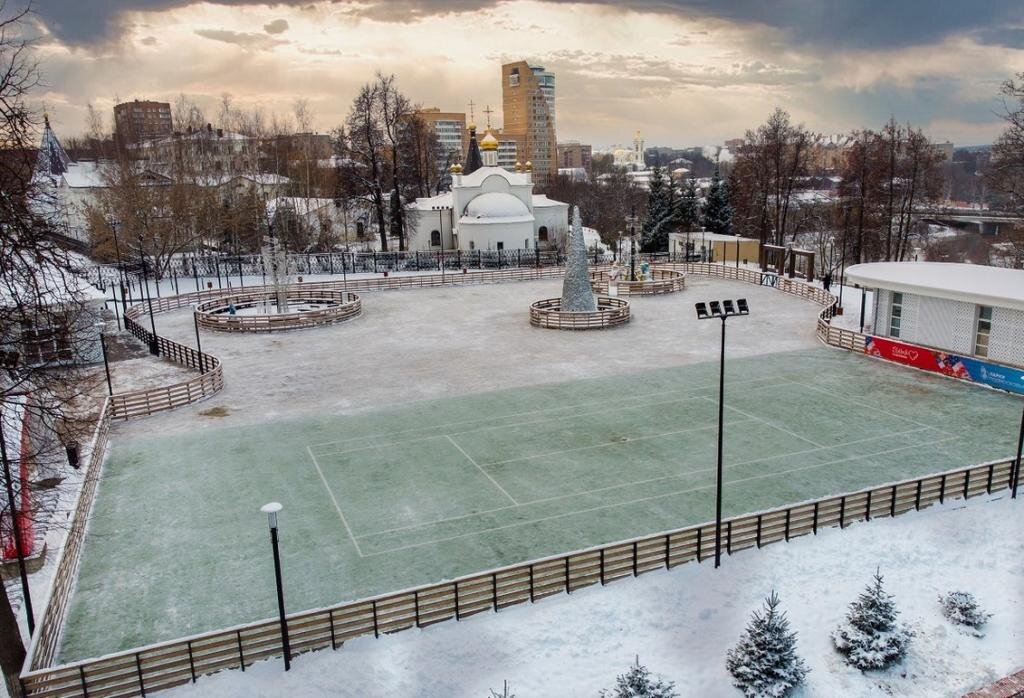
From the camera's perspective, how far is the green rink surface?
15.0 m

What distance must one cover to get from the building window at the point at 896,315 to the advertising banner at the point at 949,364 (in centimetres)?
108

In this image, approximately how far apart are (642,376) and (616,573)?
48.1ft

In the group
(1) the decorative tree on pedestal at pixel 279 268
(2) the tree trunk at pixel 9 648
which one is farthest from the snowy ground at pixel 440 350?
(2) the tree trunk at pixel 9 648

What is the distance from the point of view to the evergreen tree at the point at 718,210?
73938 mm

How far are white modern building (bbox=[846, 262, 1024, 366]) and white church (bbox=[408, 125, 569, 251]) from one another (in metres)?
36.0

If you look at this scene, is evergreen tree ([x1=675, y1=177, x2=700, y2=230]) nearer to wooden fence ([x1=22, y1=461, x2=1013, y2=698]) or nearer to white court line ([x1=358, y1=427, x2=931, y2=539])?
white court line ([x1=358, y1=427, x2=931, y2=539])

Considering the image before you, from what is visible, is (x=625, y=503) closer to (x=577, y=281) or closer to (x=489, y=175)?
(x=577, y=281)

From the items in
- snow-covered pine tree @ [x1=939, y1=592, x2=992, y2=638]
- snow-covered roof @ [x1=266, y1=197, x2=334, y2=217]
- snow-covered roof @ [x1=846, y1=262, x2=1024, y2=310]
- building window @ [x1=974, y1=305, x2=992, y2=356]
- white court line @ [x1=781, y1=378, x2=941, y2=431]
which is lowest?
snow-covered pine tree @ [x1=939, y1=592, x2=992, y2=638]

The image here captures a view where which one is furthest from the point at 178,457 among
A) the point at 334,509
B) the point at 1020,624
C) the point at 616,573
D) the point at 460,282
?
the point at 460,282

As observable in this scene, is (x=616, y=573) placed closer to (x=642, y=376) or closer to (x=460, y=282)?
(x=642, y=376)

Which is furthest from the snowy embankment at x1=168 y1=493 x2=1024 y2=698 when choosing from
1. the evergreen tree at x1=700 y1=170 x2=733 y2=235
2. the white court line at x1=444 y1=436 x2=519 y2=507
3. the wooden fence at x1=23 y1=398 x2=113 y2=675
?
the evergreen tree at x1=700 y1=170 x2=733 y2=235

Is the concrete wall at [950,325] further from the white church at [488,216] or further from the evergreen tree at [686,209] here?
the evergreen tree at [686,209]

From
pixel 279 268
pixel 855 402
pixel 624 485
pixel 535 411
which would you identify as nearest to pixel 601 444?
pixel 624 485

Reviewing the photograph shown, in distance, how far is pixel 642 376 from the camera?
28438 mm
